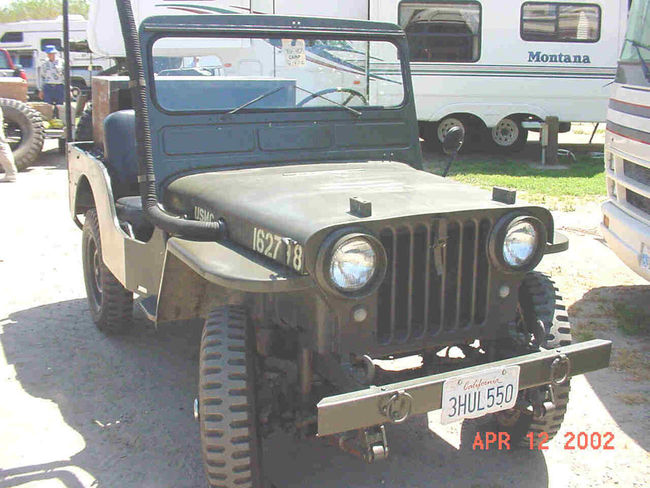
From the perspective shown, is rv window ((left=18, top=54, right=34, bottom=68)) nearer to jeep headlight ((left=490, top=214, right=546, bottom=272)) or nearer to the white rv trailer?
the white rv trailer

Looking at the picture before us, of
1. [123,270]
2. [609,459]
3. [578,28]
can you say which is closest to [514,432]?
[609,459]

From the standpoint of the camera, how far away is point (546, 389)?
10.1 feet

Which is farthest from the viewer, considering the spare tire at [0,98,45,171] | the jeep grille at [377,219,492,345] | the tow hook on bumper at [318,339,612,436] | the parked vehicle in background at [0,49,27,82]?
the parked vehicle in background at [0,49,27,82]

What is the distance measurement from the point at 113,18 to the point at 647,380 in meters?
10.4

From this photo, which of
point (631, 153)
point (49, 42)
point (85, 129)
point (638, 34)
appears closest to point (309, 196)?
point (631, 153)

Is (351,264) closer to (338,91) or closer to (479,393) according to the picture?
(479,393)

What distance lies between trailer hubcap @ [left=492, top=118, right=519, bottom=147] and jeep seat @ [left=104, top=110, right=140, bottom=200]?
9.19m

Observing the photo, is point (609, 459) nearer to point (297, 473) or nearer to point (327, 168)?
point (297, 473)

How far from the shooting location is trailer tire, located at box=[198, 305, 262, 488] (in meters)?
2.69

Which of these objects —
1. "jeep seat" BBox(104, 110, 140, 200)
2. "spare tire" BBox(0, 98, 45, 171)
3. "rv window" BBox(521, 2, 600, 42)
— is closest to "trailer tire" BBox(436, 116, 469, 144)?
"rv window" BBox(521, 2, 600, 42)

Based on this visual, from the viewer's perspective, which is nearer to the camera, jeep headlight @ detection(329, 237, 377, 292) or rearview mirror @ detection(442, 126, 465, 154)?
jeep headlight @ detection(329, 237, 377, 292)

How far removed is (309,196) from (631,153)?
2.70 meters

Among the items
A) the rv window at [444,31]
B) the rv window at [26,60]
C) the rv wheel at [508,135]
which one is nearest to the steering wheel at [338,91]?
the rv window at [444,31]
